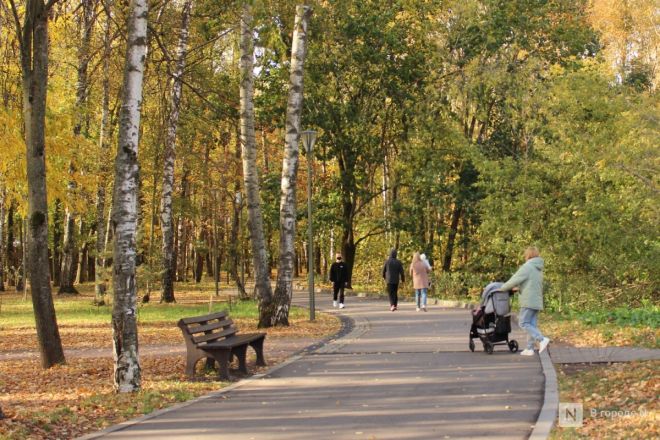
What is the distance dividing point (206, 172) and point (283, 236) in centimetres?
2019

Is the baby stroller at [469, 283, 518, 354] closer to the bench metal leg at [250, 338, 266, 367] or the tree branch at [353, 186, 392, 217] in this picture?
the bench metal leg at [250, 338, 266, 367]

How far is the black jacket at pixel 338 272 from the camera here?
28.0m

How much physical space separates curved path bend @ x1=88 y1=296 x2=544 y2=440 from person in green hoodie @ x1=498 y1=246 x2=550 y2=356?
1.68 feet

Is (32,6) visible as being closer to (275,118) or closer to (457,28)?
(275,118)

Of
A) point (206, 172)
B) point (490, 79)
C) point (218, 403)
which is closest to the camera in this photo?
point (218, 403)

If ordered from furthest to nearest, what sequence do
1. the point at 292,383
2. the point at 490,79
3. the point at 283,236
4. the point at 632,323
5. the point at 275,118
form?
the point at 275,118 → the point at 490,79 → the point at 283,236 → the point at 632,323 → the point at 292,383

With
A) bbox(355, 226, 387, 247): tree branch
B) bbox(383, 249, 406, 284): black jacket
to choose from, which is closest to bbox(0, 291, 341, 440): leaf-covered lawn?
bbox(383, 249, 406, 284): black jacket

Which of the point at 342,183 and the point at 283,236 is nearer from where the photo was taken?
the point at 283,236

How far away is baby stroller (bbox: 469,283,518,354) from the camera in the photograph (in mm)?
14453

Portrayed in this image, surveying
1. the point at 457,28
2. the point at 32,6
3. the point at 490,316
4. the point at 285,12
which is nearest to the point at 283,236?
the point at 285,12

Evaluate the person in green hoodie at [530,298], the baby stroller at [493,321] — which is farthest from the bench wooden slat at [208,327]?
the person in green hoodie at [530,298]

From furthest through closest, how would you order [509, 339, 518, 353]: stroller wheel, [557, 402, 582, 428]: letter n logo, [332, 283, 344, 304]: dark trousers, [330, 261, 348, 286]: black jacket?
[332, 283, 344, 304]: dark trousers → [330, 261, 348, 286]: black jacket → [509, 339, 518, 353]: stroller wheel → [557, 402, 582, 428]: letter n logo

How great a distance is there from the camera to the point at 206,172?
40.2 meters

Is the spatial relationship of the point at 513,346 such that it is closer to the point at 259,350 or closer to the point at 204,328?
the point at 259,350
